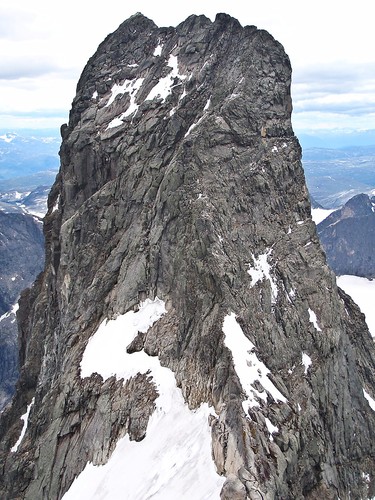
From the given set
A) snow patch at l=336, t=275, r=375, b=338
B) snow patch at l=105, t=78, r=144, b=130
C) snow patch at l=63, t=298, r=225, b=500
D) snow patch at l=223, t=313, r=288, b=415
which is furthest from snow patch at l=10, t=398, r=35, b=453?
snow patch at l=336, t=275, r=375, b=338

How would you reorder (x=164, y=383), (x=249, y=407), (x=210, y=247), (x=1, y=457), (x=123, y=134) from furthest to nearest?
1. (x=123, y=134)
2. (x=1, y=457)
3. (x=210, y=247)
4. (x=164, y=383)
5. (x=249, y=407)

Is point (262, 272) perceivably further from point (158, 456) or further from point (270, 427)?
point (158, 456)

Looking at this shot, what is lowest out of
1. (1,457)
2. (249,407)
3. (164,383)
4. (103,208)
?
(1,457)

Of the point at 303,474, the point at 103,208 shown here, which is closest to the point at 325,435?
the point at 303,474

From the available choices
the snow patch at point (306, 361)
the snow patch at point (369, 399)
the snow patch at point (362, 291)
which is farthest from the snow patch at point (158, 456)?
the snow patch at point (362, 291)

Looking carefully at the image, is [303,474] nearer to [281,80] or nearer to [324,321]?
[324,321]

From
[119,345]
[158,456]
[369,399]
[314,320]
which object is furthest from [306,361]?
[119,345]

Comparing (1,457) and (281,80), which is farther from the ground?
(281,80)

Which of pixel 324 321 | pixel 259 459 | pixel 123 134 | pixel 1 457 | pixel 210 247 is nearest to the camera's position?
pixel 259 459
